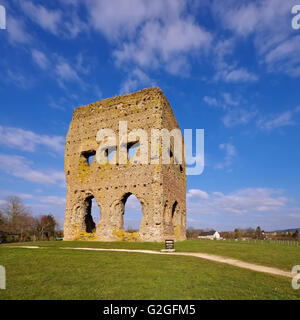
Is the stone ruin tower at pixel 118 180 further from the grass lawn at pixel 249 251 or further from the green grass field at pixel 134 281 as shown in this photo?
the green grass field at pixel 134 281

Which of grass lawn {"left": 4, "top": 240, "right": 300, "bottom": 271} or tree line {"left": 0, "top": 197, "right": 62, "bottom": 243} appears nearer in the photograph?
grass lawn {"left": 4, "top": 240, "right": 300, "bottom": 271}

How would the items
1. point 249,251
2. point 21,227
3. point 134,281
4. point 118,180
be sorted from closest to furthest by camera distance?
point 134,281 < point 249,251 < point 118,180 < point 21,227

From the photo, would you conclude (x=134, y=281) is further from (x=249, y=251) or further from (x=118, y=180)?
(x=118, y=180)

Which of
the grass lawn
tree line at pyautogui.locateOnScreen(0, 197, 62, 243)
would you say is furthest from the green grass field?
tree line at pyautogui.locateOnScreen(0, 197, 62, 243)

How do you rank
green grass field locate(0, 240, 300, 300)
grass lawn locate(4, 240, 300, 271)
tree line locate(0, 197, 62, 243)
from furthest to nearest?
tree line locate(0, 197, 62, 243)
grass lawn locate(4, 240, 300, 271)
green grass field locate(0, 240, 300, 300)

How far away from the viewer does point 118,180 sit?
19031 mm

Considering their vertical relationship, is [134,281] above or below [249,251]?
above

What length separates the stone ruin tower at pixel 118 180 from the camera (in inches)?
682

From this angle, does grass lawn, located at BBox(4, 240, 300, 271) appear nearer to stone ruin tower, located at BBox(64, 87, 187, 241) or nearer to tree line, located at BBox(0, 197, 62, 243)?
stone ruin tower, located at BBox(64, 87, 187, 241)

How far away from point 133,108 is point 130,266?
14.5m

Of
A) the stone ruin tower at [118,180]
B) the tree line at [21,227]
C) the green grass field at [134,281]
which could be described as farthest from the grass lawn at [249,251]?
the tree line at [21,227]

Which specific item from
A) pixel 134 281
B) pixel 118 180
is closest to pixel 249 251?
pixel 134 281

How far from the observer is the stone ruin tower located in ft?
56.8
